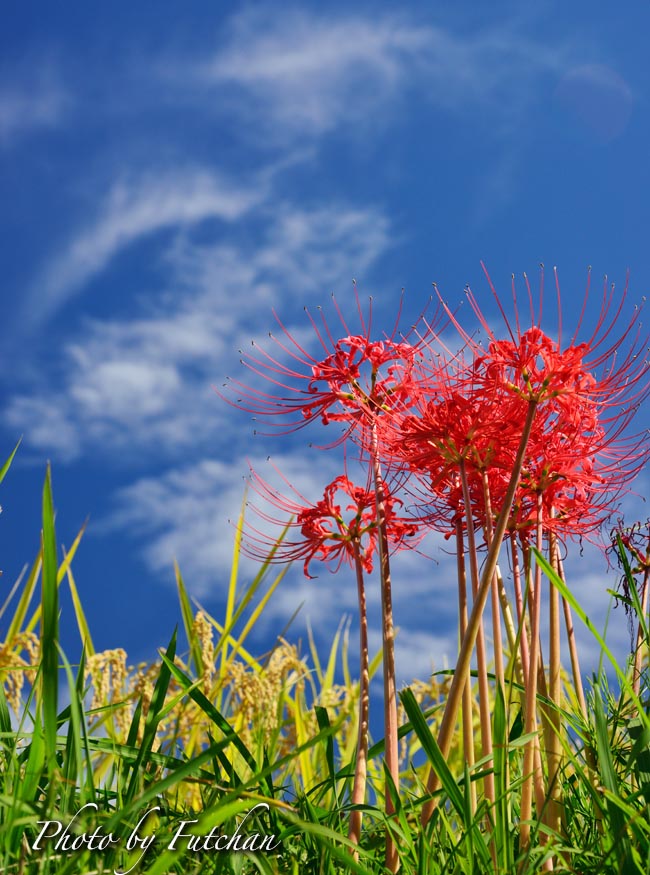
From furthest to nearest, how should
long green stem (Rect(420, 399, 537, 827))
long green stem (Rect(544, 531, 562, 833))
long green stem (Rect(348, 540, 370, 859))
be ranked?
long green stem (Rect(544, 531, 562, 833))
long green stem (Rect(348, 540, 370, 859))
long green stem (Rect(420, 399, 537, 827))

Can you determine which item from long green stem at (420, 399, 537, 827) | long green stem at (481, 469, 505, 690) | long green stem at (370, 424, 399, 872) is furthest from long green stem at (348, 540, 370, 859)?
long green stem at (481, 469, 505, 690)

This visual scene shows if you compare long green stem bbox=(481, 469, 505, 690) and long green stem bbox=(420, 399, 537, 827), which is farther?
long green stem bbox=(481, 469, 505, 690)

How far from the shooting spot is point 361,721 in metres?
2.18

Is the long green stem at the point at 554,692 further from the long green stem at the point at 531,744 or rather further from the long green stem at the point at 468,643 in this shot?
the long green stem at the point at 468,643

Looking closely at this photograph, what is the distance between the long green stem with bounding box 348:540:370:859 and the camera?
6.79ft

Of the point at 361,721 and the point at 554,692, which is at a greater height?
the point at 554,692

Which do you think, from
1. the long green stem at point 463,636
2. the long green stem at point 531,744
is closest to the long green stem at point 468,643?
the long green stem at point 463,636

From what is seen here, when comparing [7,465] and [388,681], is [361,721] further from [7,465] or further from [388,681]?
[7,465]

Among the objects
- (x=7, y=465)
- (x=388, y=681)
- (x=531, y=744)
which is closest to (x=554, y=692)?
(x=531, y=744)

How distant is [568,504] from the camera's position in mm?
2521

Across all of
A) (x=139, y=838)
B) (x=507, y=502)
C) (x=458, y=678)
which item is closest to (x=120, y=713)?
(x=139, y=838)

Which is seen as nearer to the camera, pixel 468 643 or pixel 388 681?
pixel 468 643

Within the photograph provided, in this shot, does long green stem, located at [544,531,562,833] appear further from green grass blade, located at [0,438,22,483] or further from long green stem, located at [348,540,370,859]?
green grass blade, located at [0,438,22,483]

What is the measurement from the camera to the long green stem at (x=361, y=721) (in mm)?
2068
